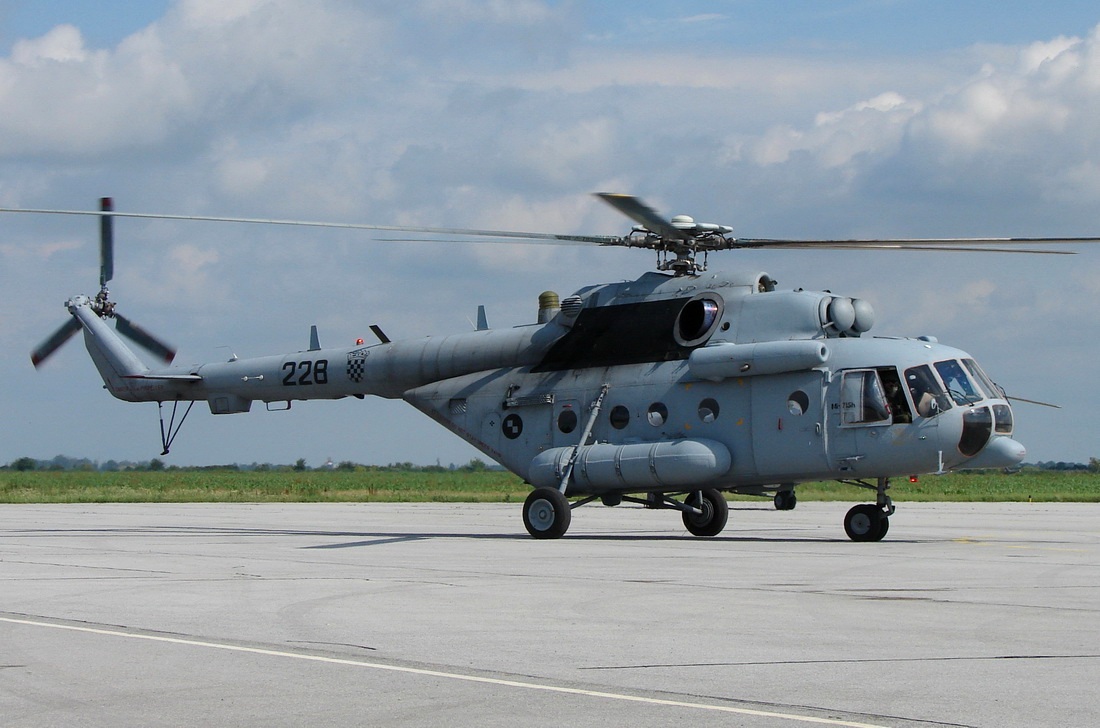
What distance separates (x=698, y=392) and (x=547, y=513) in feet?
10.6

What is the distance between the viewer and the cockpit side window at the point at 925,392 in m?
19.5

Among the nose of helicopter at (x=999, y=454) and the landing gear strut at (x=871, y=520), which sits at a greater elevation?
the nose of helicopter at (x=999, y=454)

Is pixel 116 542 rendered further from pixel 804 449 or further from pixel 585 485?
pixel 804 449

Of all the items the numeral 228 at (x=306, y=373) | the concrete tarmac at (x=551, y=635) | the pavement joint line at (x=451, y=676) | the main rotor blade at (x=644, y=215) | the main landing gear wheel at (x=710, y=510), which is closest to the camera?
the pavement joint line at (x=451, y=676)

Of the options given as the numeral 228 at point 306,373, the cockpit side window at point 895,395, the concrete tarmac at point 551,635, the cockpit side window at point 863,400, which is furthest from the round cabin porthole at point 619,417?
the numeral 228 at point 306,373

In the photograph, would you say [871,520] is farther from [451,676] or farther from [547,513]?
[451,676]

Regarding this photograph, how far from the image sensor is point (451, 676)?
26.1 feet

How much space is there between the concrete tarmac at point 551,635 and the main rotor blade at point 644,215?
5.07 meters

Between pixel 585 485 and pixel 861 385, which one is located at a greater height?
pixel 861 385

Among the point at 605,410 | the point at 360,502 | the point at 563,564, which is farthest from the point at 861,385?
the point at 360,502

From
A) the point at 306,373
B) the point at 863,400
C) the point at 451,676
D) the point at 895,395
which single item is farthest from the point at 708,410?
the point at 451,676

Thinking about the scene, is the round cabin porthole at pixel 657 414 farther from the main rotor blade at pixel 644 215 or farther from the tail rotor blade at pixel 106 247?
the tail rotor blade at pixel 106 247

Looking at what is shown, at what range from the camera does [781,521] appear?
99.1ft

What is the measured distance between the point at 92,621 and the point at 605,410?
1253cm
